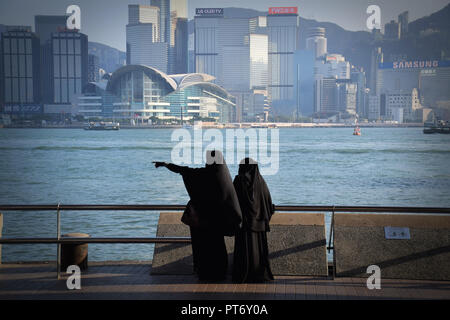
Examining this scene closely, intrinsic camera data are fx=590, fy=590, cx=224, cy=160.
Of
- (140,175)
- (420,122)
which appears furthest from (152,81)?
(140,175)

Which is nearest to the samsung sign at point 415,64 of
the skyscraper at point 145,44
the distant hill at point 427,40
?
the distant hill at point 427,40

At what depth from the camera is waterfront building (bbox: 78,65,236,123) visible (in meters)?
110

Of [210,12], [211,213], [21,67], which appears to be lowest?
[211,213]

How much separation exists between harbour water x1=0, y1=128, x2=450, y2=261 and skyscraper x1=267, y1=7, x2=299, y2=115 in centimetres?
6463

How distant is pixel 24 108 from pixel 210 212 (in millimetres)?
111754

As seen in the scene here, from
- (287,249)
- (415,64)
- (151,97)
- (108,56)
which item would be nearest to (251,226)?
(287,249)

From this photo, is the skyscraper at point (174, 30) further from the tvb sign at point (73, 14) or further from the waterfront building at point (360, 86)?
the tvb sign at point (73, 14)

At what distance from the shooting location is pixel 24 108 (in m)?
110

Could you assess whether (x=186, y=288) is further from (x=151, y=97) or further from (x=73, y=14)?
(x=151, y=97)

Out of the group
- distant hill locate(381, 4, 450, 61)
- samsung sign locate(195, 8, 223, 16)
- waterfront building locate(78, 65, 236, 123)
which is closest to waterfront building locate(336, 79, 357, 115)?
distant hill locate(381, 4, 450, 61)

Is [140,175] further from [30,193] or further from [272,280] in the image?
[272,280]

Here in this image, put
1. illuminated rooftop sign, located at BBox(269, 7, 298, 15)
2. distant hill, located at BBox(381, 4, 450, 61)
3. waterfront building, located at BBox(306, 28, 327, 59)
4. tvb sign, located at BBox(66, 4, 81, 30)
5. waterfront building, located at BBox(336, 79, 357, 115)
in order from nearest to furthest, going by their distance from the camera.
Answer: tvb sign, located at BBox(66, 4, 81, 30) → distant hill, located at BBox(381, 4, 450, 61) → waterfront building, located at BBox(336, 79, 357, 115) → illuminated rooftop sign, located at BBox(269, 7, 298, 15) → waterfront building, located at BBox(306, 28, 327, 59)

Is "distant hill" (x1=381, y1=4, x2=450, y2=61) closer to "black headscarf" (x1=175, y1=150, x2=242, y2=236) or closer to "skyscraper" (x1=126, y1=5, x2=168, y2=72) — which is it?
"skyscraper" (x1=126, y1=5, x2=168, y2=72)

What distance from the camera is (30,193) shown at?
3969 centimetres
